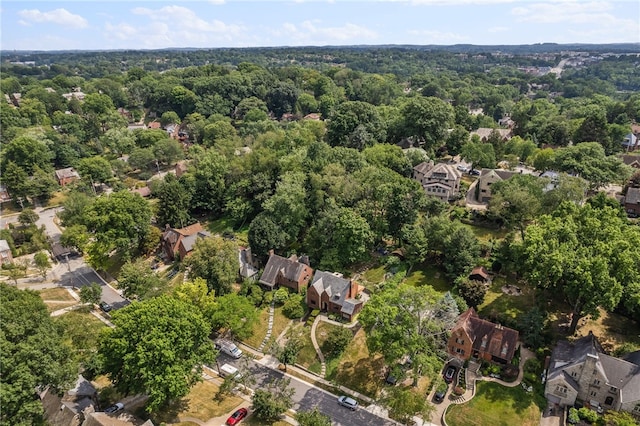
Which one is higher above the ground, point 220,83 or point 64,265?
point 220,83

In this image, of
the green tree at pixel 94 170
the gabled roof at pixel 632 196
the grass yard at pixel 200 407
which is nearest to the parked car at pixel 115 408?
the grass yard at pixel 200 407

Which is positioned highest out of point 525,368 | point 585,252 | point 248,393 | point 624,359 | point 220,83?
point 220,83

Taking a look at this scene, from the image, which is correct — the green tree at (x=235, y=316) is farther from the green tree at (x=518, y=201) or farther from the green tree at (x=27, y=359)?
the green tree at (x=518, y=201)

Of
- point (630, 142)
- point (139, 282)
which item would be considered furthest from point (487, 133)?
point (139, 282)

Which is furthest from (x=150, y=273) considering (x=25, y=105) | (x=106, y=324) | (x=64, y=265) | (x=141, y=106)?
(x=141, y=106)

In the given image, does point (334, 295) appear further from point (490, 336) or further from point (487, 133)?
point (487, 133)

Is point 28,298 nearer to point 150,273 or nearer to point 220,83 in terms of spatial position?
point 150,273

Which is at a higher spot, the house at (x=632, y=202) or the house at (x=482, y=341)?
the house at (x=632, y=202)
